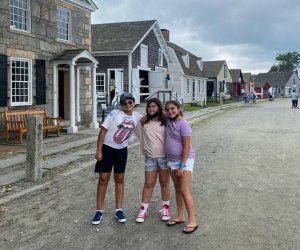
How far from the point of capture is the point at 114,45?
89.5 ft

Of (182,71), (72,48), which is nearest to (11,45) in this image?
(72,48)

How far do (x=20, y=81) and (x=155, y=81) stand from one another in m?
16.7

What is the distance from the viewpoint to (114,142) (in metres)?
5.12

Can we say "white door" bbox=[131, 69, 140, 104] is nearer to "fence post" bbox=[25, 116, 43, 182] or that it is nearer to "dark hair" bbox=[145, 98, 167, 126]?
"fence post" bbox=[25, 116, 43, 182]

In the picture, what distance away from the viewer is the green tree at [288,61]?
5497 inches

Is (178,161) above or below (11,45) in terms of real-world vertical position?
below

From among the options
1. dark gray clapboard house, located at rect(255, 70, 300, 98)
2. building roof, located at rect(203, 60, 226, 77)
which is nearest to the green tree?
dark gray clapboard house, located at rect(255, 70, 300, 98)

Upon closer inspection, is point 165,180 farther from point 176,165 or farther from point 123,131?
point 123,131

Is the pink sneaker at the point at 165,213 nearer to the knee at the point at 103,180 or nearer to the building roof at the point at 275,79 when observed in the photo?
the knee at the point at 103,180

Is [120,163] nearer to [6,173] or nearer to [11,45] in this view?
[6,173]

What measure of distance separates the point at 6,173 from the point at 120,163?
3931mm

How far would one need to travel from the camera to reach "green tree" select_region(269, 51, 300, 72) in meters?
140

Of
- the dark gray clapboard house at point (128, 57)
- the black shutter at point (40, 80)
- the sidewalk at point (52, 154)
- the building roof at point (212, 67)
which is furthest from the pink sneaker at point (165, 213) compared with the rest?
the building roof at point (212, 67)

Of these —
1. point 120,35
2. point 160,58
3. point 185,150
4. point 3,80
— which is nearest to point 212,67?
point 160,58
